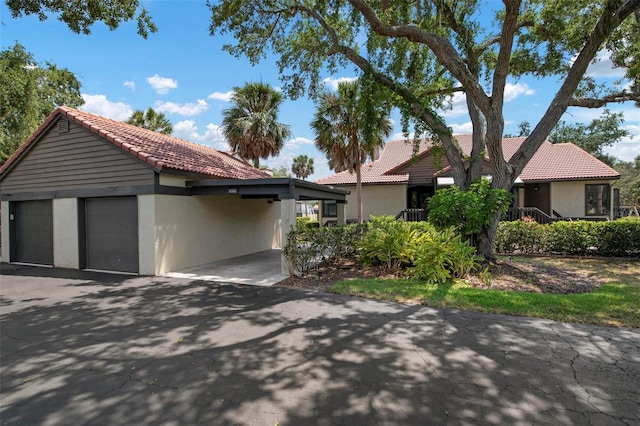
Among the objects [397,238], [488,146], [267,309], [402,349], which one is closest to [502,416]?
[402,349]

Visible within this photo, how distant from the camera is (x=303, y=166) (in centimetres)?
4231

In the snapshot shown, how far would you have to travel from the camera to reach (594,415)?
9.26 feet

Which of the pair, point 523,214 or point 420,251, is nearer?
point 420,251

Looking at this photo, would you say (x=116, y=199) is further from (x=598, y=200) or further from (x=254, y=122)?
(x=598, y=200)

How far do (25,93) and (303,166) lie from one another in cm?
2996

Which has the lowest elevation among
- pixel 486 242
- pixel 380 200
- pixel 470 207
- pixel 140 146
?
pixel 486 242

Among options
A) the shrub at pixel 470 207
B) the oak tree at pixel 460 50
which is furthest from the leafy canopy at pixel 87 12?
the shrub at pixel 470 207

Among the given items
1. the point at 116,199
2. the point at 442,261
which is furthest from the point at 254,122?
the point at 442,261

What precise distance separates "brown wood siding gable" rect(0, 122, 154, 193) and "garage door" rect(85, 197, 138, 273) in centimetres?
59

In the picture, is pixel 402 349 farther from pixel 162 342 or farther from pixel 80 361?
pixel 80 361

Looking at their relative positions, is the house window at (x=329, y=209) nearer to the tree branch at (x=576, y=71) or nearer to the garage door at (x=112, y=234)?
the tree branch at (x=576, y=71)

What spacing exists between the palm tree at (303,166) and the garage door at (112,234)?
108 ft

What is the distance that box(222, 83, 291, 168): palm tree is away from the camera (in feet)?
64.5

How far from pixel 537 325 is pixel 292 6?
9.82 meters
